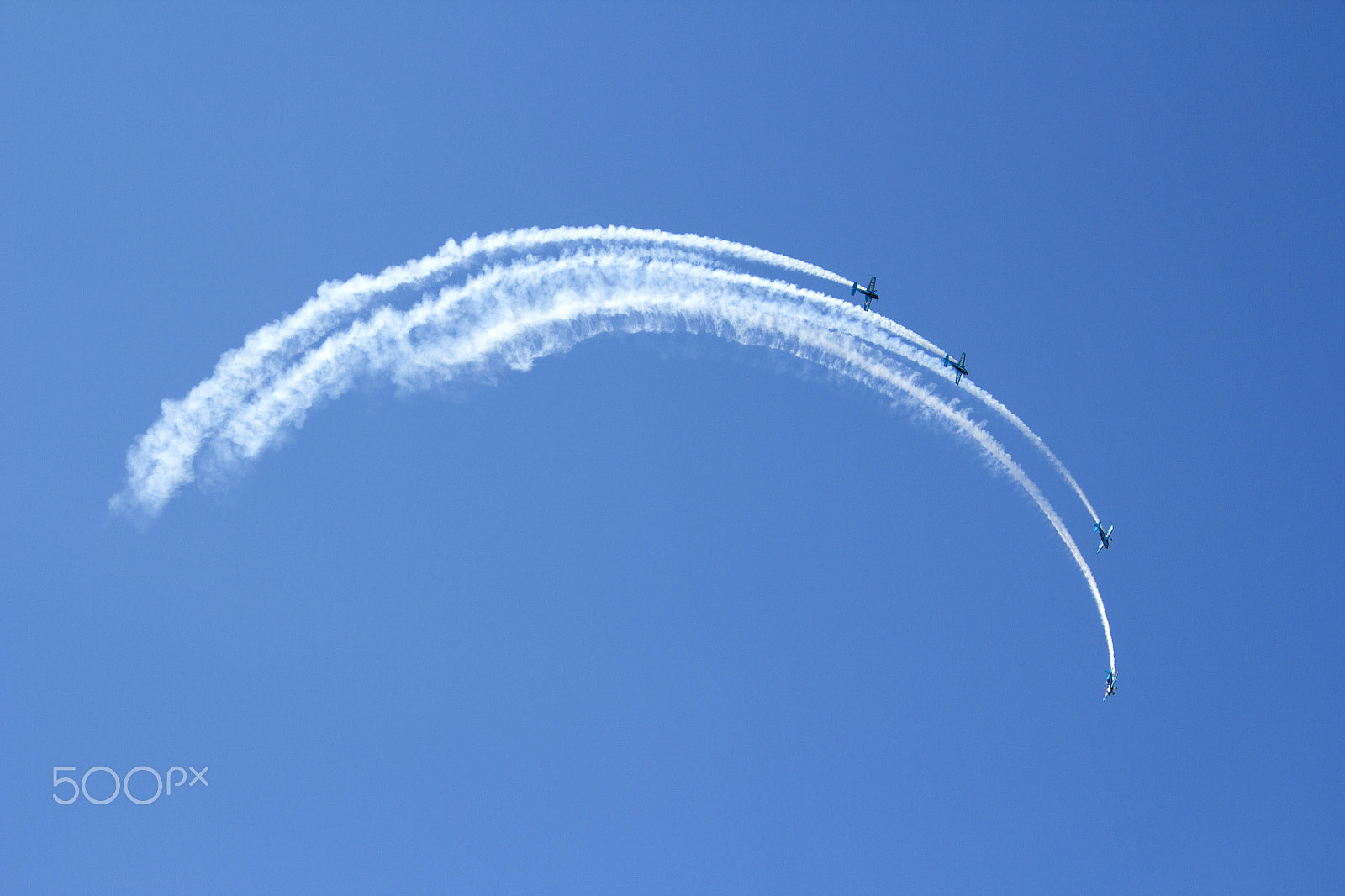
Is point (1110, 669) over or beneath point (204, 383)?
beneath

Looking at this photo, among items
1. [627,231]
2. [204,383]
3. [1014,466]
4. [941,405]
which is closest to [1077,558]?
[1014,466]

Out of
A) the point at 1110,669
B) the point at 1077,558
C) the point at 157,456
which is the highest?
the point at 157,456

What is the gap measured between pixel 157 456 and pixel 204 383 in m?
3.21

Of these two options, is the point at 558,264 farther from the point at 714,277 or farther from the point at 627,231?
the point at 714,277

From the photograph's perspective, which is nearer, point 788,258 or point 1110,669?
point 788,258

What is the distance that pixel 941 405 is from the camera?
109ft

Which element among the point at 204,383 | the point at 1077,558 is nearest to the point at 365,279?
the point at 204,383

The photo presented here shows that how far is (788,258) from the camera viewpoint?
3144cm

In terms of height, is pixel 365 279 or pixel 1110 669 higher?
pixel 365 279

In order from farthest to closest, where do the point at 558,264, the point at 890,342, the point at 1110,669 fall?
the point at 1110,669
the point at 890,342
the point at 558,264

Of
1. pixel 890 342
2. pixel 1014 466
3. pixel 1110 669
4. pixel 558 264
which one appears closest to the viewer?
pixel 558 264

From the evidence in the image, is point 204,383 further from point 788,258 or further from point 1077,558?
point 1077,558

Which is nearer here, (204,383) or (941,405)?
(204,383)

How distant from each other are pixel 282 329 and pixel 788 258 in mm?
17703
